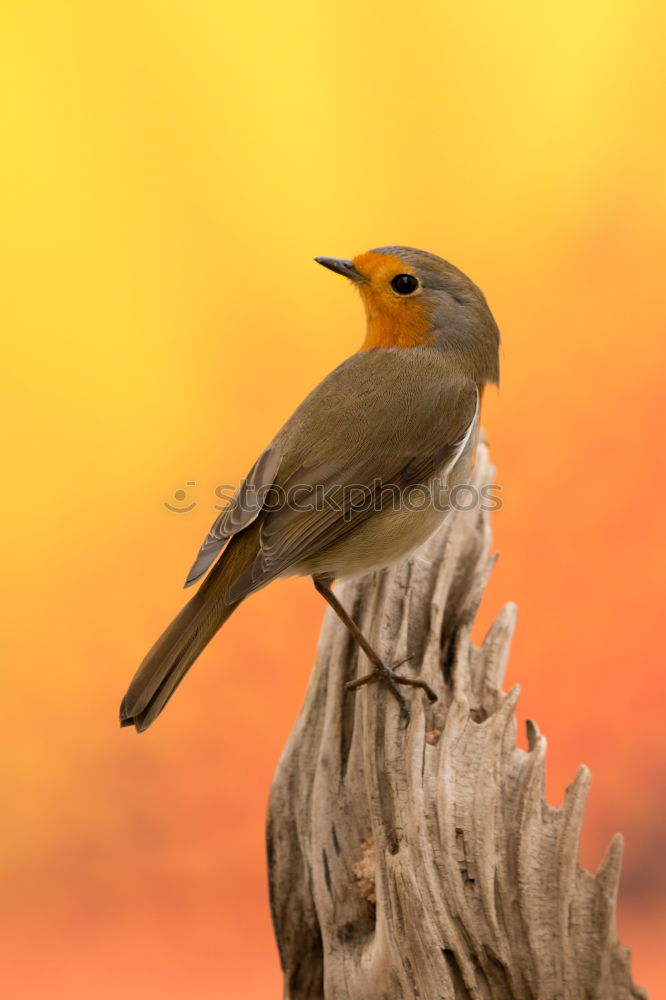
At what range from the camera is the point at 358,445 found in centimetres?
357

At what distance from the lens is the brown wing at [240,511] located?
3459mm

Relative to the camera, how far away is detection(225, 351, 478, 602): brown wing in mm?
3447

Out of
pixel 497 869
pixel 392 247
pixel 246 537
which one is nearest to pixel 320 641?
pixel 246 537

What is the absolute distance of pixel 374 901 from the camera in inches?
140

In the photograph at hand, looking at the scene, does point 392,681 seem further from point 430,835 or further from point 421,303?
point 421,303

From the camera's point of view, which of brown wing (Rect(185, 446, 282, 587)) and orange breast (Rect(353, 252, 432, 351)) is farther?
orange breast (Rect(353, 252, 432, 351))

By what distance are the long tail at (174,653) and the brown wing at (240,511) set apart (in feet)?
0.26

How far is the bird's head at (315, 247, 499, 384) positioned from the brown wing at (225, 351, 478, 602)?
3.5 inches

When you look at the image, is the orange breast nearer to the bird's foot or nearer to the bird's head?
the bird's head

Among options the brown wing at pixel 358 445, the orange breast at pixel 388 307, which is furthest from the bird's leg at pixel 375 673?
the orange breast at pixel 388 307

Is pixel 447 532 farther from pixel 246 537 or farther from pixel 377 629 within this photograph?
pixel 246 537

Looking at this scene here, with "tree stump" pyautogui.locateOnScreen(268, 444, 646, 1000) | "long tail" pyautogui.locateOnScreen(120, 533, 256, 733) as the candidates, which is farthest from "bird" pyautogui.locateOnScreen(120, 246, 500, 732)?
"tree stump" pyautogui.locateOnScreen(268, 444, 646, 1000)

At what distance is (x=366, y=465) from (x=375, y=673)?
2.40ft

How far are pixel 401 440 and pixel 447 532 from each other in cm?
85
